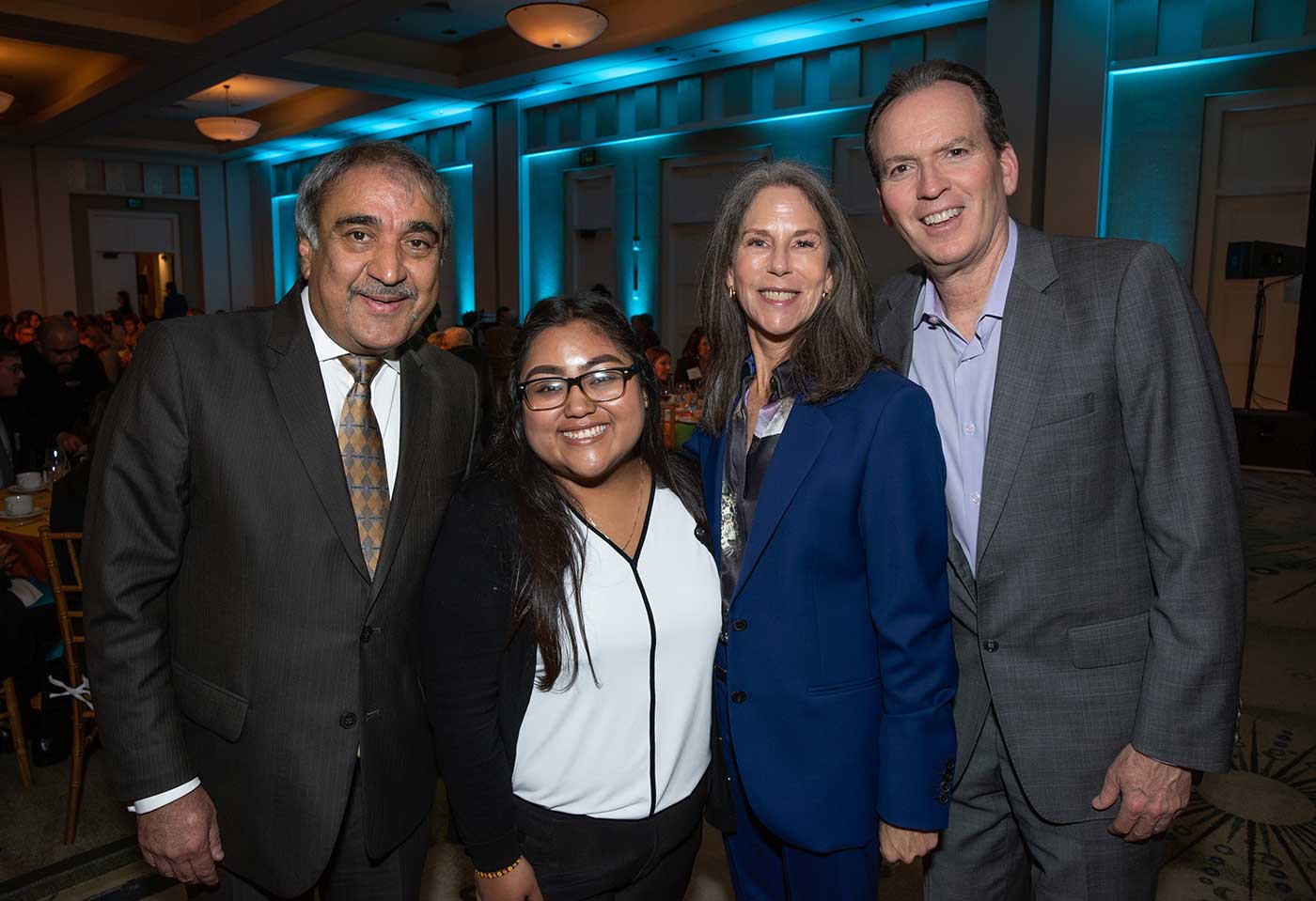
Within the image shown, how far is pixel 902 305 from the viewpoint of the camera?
1896 mm

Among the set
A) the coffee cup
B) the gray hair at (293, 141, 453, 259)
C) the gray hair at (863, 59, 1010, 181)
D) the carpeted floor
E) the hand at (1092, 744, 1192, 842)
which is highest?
the gray hair at (863, 59, 1010, 181)

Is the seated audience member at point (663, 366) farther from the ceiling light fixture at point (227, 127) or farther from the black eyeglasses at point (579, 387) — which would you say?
the ceiling light fixture at point (227, 127)

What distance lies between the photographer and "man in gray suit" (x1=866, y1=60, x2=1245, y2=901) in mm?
1475

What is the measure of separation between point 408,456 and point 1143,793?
1.43 m

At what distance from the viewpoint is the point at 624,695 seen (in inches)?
60.6

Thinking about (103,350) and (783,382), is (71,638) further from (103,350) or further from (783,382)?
(103,350)

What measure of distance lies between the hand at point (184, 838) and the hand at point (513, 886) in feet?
1.56

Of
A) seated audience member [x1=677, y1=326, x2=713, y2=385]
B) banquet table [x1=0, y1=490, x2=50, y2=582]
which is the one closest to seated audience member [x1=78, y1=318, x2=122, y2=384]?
banquet table [x1=0, y1=490, x2=50, y2=582]

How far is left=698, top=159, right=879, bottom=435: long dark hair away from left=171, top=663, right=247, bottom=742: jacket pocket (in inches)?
39.7

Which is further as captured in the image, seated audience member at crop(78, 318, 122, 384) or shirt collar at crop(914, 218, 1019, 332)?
seated audience member at crop(78, 318, 122, 384)

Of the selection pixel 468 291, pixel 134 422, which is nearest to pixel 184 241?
pixel 468 291

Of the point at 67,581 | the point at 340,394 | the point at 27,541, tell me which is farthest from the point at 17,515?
the point at 340,394

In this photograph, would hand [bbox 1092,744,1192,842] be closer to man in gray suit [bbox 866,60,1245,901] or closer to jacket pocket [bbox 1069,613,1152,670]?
man in gray suit [bbox 866,60,1245,901]

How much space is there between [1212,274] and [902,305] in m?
7.63
